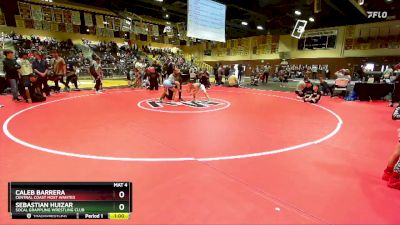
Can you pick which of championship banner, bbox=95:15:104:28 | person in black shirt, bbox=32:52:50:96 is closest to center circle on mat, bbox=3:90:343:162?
person in black shirt, bbox=32:52:50:96

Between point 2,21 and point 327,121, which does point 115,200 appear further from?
point 2,21

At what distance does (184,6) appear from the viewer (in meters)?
22.1

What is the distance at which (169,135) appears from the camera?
16.4ft

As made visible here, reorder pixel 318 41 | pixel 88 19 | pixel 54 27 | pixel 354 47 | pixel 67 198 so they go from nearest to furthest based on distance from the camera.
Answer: pixel 67 198 → pixel 88 19 → pixel 354 47 → pixel 54 27 → pixel 318 41

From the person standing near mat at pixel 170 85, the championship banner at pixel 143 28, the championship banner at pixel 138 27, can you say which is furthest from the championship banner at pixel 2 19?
the person standing near mat at pixel 170 85

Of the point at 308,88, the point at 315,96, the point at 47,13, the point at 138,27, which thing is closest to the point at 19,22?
the point at 47,13

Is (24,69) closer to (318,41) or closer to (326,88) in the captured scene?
(326,88)

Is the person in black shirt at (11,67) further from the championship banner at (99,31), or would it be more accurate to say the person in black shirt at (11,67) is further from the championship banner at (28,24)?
the championship banner at (99,31)

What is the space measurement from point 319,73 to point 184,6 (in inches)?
632

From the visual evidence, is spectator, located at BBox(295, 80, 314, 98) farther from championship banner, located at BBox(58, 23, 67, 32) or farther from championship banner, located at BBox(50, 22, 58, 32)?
championship banner, located at BBox(50, 22, 58, 32)

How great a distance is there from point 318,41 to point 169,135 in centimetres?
2777

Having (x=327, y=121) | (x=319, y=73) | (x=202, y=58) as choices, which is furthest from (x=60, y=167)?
(x=202, y=58)

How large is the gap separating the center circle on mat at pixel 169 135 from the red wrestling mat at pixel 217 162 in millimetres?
20

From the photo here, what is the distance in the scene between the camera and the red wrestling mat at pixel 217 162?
2535 mm
